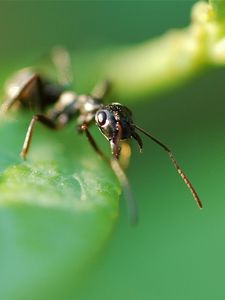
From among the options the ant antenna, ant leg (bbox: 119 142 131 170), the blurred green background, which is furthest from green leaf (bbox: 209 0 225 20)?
ant leg (bbox: 119 142 131 170)

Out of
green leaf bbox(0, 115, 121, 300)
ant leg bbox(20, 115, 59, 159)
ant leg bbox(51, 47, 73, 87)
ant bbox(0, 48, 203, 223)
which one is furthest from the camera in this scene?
ant leg bbox(51, 47, 73, 87)

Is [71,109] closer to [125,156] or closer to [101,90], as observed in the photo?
[101,90]

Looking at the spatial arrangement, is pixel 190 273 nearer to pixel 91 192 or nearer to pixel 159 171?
pixel 91 192

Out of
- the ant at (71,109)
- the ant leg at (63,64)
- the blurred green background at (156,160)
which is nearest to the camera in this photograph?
the blurred green background at (156,160)

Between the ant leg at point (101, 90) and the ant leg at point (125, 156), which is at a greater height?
the ant leg at point (101, 90)

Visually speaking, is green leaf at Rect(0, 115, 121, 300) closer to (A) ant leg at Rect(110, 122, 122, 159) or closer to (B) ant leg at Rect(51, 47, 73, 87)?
(A) ant leg at Rect(110, 122, 122, 159)

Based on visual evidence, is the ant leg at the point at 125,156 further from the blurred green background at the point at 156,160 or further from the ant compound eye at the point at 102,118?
the ant compound eye at the point at 102,118

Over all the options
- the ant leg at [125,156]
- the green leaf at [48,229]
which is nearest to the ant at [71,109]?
the ant leg at [125,156]
